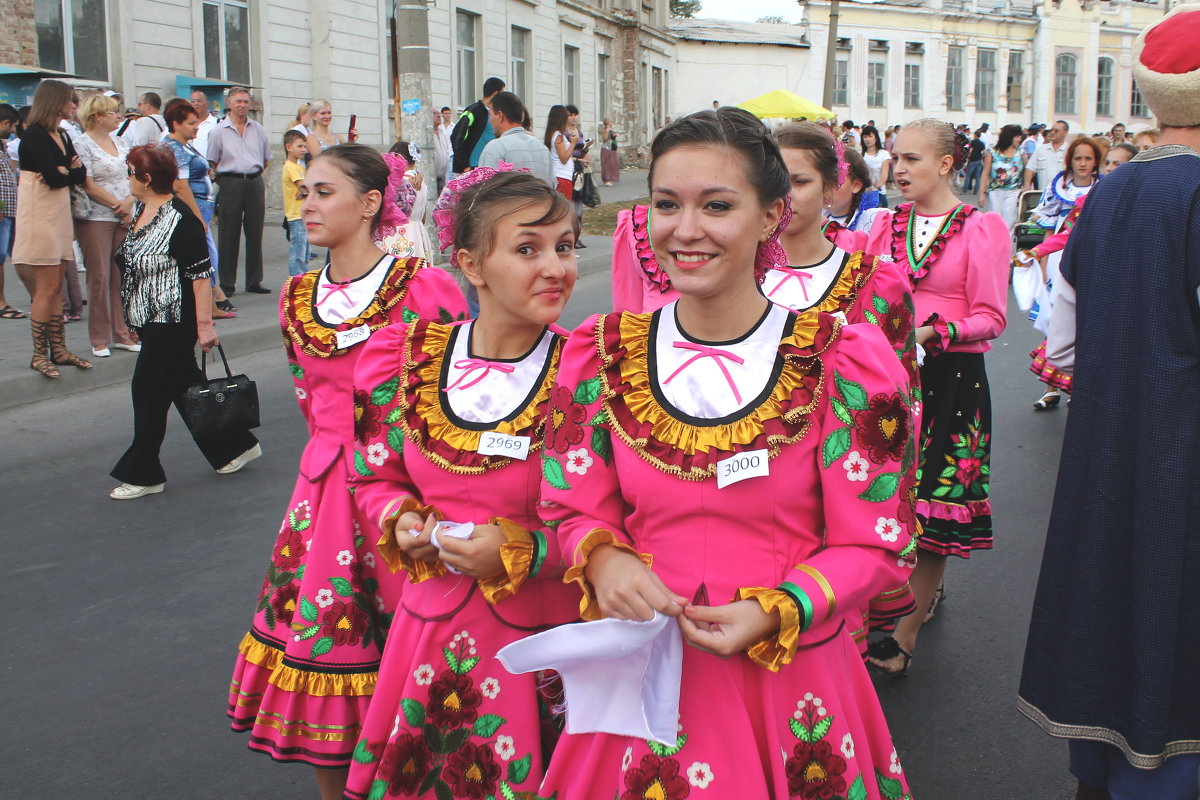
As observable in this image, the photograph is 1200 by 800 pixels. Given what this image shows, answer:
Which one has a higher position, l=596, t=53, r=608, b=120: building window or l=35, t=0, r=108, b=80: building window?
l=596, t=53, r=608, b=120: building window

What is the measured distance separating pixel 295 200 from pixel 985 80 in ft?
160

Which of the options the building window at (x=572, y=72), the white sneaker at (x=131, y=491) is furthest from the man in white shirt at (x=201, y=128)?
the building window at (x=572, y=72)

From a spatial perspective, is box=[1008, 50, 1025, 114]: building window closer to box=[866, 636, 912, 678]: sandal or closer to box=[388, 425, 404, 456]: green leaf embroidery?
box=[866, 636, 912, 678]: sandal

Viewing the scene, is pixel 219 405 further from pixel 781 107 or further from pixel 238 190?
pixel 781 107

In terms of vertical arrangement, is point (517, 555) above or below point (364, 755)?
above

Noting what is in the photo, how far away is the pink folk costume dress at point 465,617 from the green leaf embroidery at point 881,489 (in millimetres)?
737

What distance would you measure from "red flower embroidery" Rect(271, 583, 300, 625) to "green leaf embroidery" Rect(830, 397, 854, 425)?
183 centimetres

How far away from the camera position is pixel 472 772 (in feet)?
8.62

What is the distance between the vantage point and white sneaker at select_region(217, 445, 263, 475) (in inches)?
270

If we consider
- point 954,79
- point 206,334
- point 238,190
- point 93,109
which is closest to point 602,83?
point 954,79

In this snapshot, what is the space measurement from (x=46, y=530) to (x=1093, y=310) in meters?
5.12

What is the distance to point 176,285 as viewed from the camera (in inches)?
257

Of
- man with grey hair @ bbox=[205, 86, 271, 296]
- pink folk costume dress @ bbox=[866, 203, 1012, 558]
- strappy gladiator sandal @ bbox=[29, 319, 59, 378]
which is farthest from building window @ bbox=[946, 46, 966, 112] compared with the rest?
pink folk costume dress @ bbox=[866, 203, 1012, 558]

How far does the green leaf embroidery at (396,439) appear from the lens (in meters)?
2.81
